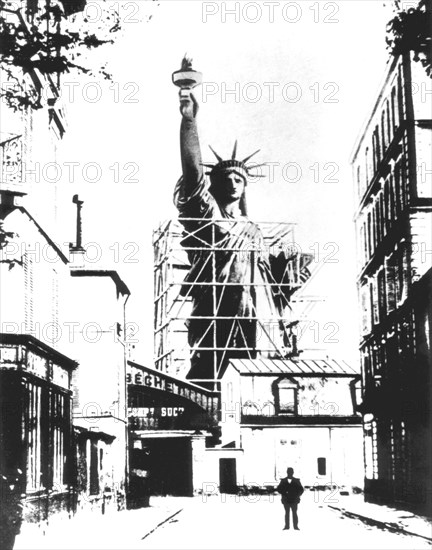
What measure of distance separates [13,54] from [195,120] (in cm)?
3862

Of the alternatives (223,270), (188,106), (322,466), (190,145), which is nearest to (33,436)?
(322,466)

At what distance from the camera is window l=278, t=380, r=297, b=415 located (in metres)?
50.9

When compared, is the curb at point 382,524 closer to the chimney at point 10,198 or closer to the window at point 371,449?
the window at point 371,449

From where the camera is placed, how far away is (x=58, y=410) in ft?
87.9

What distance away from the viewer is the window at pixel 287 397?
50938 mm

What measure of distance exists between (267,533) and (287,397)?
29.5 meters

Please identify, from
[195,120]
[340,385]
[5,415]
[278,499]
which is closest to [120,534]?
[5,415]

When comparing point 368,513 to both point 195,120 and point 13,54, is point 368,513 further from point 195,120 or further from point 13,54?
point 195,120

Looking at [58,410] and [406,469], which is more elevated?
[58,410]

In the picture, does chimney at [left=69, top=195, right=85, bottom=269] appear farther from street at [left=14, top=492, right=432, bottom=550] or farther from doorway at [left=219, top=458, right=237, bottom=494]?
doorway at [left=219, top=458, right=237, bottom=494]

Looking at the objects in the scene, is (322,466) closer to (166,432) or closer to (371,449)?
(166,432)

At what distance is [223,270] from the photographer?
58.4 meters

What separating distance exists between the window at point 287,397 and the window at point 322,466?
3.48 m

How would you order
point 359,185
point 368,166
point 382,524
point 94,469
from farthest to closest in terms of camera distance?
point 359,185 → point 368,166 → point 94,469 → point 382,524
